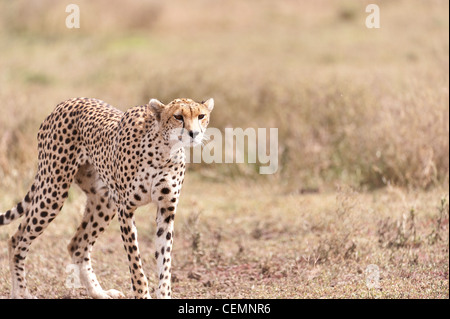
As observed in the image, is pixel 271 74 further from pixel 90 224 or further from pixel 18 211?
pixel 18 211

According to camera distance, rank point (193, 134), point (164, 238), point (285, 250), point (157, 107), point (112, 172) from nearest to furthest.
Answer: point (193, 134) → point (157, 107) → point (164, 238) → point (112, 172) → point (285, 250)

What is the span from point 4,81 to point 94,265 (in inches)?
262

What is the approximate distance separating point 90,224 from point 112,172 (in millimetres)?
594

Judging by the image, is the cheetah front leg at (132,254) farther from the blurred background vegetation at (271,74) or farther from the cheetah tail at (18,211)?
the blurred background vegetation at (271,74)

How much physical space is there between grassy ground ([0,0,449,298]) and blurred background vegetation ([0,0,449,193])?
24 mm

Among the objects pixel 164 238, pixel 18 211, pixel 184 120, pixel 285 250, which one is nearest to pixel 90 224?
pixel 18 211

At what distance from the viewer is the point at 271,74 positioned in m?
10.4

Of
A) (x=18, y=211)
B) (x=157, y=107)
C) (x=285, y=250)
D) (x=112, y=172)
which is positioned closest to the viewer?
(x=157, y=107)

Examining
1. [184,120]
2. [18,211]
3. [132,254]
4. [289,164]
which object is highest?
[184,120]

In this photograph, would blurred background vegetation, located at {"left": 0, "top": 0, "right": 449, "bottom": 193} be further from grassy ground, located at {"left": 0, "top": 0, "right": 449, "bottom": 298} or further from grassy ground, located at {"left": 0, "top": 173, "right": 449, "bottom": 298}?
grassy ground, located at {"left": 0, "top": 173, "right": 449, "bottom": 298}

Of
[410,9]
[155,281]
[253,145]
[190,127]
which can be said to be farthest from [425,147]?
[410,9]

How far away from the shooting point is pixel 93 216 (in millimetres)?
4977

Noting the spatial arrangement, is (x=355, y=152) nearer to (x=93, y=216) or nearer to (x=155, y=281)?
(x=155, y=281)

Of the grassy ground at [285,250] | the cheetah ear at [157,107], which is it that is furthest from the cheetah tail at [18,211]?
the cheetah ear at [157,107]
